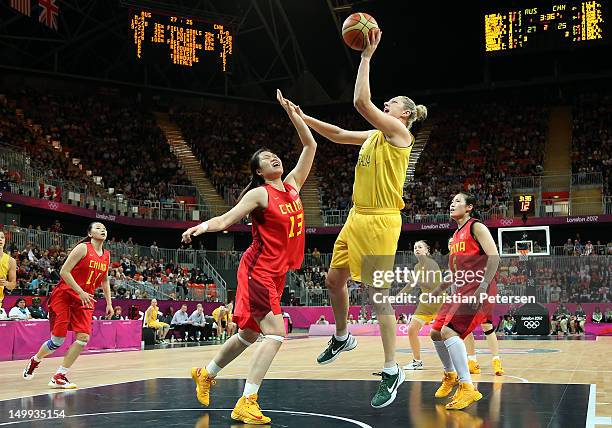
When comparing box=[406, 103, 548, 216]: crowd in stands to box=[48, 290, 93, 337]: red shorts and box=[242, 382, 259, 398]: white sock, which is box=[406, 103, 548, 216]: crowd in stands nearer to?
box=[48, 290, 93, 337]: red shorts

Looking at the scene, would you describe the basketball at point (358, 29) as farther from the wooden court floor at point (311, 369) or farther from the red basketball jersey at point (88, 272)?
the red basketball jersey at point (88, 272)

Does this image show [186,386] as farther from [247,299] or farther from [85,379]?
[247,299]

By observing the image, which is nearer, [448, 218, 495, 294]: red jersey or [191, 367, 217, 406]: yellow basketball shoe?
[191, 367, 217, 406]: yellow basketball shoe

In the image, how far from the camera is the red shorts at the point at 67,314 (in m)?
8.73

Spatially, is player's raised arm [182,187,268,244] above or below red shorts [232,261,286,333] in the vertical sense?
above

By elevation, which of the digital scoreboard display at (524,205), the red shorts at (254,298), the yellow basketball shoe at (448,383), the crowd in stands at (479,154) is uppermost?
the crowd in stands at (479,154)

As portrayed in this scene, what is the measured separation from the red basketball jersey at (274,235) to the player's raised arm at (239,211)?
0.10 meters

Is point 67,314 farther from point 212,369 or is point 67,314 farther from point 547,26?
point 547,26

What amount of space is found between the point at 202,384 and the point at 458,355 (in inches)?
100

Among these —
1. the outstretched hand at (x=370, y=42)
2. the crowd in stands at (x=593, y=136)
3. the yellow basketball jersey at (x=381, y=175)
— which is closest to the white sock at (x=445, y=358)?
the yellow basketball jersey at (x=381, y=175)

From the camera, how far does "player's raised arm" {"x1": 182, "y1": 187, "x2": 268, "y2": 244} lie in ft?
17.0

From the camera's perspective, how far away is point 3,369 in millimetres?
11398

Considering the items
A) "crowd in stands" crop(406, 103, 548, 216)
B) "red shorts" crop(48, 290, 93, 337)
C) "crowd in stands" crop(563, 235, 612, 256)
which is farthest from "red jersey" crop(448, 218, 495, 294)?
"crowd in stands" crop(406, 103, 548, 216)

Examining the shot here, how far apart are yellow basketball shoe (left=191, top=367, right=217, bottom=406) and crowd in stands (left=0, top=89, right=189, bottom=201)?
2448cm
